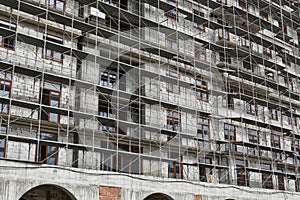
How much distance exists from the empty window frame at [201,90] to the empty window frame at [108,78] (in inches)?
189

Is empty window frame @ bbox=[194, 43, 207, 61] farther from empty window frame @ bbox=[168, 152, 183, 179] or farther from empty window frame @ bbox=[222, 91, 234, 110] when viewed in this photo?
empty window frame @ bbox=[168, 152, 183, 179]

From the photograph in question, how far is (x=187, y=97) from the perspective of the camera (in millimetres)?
21031

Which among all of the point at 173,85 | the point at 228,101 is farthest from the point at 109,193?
the point at 228,101

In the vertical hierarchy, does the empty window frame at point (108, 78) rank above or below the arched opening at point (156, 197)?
above

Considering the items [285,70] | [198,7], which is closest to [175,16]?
[198,7]

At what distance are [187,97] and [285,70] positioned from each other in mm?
8671

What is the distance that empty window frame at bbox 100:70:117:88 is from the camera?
1841 cm

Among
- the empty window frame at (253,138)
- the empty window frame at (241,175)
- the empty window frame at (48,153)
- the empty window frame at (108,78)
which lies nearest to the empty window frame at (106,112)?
the empty window frame at (108,78)

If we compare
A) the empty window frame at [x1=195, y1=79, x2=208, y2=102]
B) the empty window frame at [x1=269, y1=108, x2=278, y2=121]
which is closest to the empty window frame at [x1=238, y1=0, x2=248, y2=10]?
the empty window frame at [x1=269, y1=108, x2=278, y2=121]

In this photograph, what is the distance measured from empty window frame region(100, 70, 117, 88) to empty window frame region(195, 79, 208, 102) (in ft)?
15.7

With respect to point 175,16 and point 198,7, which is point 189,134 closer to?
point 175,16

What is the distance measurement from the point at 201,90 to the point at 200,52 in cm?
247

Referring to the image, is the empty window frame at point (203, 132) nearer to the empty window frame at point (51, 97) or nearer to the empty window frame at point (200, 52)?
the empty window frame at point (200, 52)

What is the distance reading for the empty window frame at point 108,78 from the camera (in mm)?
18406
